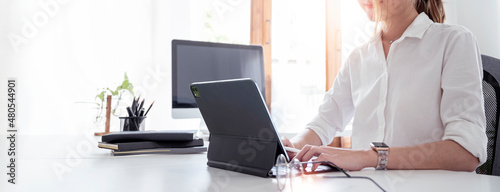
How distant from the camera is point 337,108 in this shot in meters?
1.49

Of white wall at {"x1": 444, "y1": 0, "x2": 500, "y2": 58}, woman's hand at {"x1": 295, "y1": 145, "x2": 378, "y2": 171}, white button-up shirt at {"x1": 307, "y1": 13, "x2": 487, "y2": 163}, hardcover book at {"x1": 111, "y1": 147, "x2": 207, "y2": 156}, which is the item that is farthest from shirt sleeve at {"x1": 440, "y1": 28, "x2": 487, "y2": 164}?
white wall at {"x1": 444, "y1": 0, "x2": 500, "y2": 58}

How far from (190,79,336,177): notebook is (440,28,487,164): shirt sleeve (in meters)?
0.50

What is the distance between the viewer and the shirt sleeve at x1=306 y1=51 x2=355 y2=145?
57.1 inches

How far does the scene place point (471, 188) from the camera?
2.37ft

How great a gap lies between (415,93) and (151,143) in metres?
0.85

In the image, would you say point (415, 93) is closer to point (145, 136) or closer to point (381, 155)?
point (381, 155)

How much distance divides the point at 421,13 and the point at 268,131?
0.80m

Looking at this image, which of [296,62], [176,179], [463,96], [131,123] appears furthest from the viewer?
[296,62]

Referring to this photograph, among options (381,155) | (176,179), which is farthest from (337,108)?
(176,179)

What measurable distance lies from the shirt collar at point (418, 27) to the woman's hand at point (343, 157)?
0.52 meters

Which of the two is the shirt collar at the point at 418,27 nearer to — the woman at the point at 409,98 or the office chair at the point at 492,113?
the woman at the point at 409,98

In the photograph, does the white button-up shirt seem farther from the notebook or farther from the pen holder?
the pen holder

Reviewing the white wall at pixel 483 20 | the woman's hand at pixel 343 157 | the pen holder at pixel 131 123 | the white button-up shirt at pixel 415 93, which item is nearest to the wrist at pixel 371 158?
the woman's hand at pixel 343 157

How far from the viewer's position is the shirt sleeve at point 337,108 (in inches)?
57.1
